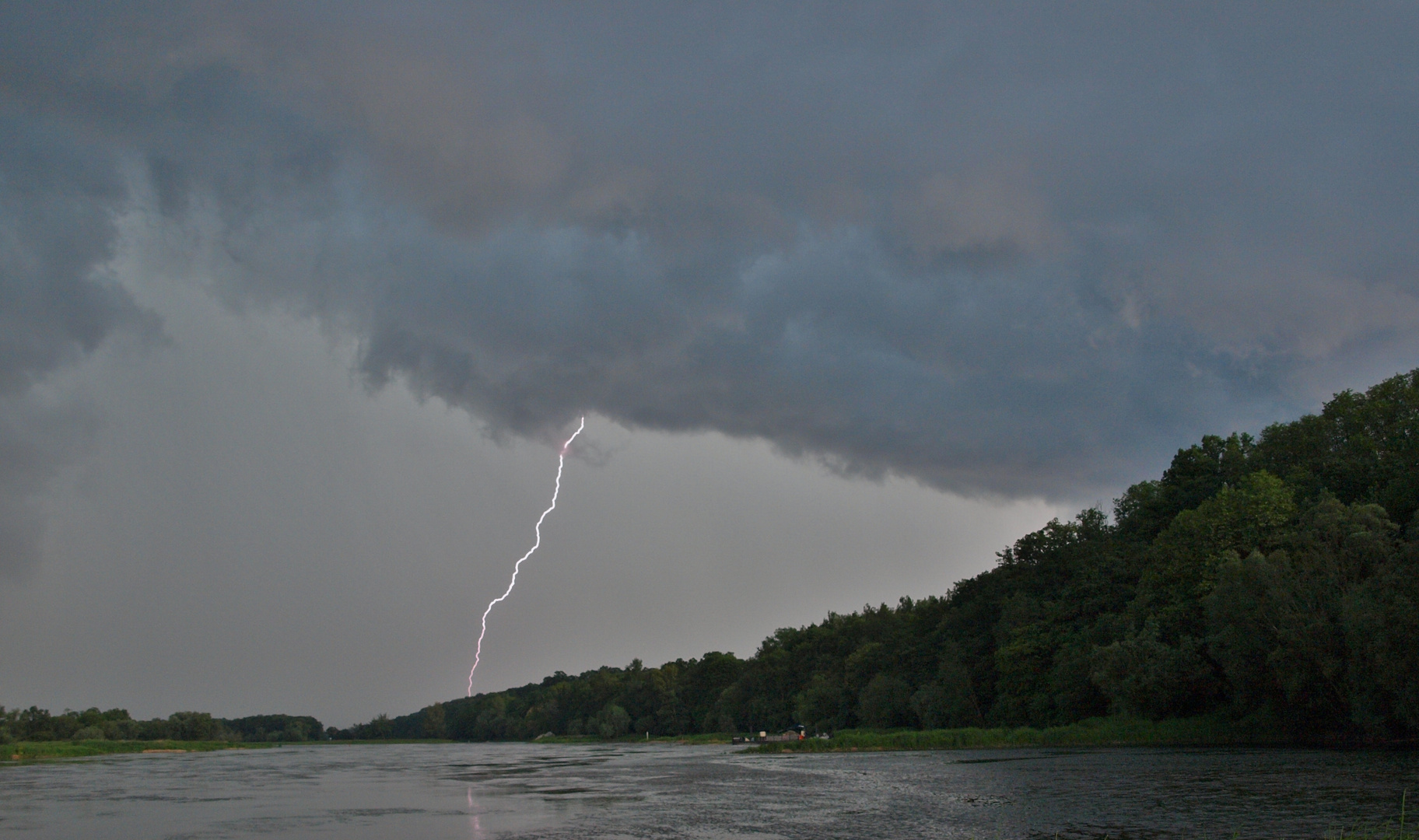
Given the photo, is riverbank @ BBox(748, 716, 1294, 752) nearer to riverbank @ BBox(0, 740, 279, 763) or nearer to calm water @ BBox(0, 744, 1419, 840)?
calm water @ BBox(0, 744, 1419, 840)

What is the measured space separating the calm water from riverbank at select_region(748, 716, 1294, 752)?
11173 millimetres

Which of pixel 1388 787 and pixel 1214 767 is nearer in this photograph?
pixel 1388 787

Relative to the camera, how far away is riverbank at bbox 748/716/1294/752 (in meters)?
74.7

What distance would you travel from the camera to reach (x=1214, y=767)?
48.5 m

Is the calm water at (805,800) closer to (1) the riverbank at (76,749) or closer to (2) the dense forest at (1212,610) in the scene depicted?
(2) the dense forest at (1212,610)

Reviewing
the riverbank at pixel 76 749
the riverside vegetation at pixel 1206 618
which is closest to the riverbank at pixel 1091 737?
the riverside vegetation at pixel 1206 618

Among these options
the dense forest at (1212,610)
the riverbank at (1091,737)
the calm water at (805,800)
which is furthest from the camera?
the riverbank at (1091,737)

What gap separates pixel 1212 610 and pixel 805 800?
46.5m

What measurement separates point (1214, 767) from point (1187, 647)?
3463cm

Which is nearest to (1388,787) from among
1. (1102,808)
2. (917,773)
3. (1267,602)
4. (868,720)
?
(1102,808)

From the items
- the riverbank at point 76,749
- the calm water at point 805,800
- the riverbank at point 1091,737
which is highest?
the riverbank at point 76,749

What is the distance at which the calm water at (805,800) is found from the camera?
102 ft

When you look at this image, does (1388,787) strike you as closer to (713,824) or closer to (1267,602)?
(713,824)

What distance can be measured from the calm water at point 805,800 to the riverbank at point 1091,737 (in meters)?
11.2
